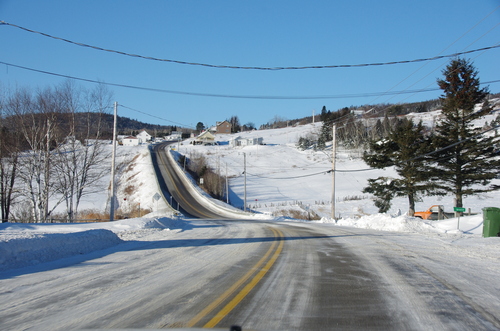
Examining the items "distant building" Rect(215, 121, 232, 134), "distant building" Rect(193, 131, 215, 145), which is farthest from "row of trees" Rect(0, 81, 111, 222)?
"distant building" Rect(215, 121, 232, 134)

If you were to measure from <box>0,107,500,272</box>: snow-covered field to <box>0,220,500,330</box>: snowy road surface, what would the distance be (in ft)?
3.31

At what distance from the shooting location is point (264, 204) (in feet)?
200

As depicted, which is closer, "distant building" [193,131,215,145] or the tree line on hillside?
the tree line on hillside

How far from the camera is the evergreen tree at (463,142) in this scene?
99.7ft

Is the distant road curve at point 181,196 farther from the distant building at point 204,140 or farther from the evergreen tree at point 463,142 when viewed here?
the distant building at point 204,140

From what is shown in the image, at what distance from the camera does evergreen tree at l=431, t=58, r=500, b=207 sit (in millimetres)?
30391

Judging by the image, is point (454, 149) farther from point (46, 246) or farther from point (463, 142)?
point (46, 246)

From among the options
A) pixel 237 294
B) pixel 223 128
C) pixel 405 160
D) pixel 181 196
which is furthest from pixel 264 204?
pixel 223 128

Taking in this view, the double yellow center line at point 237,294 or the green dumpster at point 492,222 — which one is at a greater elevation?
the green dumpster at point 492,222

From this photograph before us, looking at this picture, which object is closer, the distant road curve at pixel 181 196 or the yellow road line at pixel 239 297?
the yellow road line at pixel 239 297

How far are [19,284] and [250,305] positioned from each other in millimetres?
4083

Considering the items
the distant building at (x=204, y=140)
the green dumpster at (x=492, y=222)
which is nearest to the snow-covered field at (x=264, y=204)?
the green dumpster at (x=492, y=222)

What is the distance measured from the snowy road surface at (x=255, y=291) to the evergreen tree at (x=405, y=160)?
951 inches

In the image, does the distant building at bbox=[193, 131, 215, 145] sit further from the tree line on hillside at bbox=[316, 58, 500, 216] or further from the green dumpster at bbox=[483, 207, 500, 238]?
the green dumpster at bbox=[483, 207, 500, 238]
